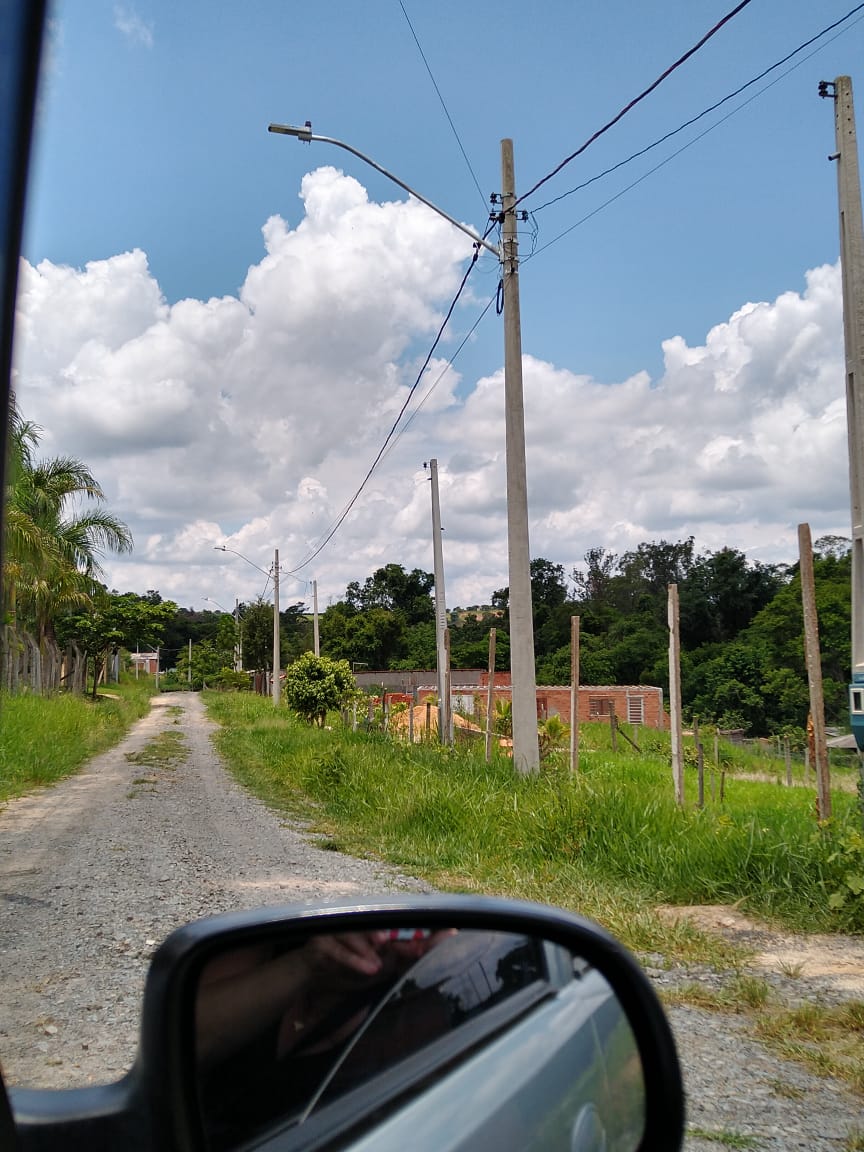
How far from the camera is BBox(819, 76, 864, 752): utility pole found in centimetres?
641

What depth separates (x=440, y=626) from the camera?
60.1 feet

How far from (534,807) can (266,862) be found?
2234 millimetres

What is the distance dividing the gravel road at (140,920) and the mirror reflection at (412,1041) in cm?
201

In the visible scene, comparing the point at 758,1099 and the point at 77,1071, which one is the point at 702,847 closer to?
the point at 758,1099

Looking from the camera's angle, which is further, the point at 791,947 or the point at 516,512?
the point at 516,512

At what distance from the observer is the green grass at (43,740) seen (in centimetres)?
1398

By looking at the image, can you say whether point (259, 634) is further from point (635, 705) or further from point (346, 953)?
point (346, 953)

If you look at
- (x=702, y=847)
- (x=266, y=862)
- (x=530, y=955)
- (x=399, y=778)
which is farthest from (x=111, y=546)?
(x=530, y=955)

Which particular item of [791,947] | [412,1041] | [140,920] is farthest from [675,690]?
[412,1041]

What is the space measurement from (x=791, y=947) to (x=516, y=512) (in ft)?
20.0

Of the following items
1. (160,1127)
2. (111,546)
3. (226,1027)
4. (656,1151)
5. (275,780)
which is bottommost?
(275,780)

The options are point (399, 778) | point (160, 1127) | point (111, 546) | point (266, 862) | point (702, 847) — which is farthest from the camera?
point (111, 546)

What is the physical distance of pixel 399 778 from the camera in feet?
36.4

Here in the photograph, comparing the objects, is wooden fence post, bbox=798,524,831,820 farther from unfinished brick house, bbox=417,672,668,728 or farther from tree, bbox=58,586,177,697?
unfinished brick house, bbox=417,672,668,728
